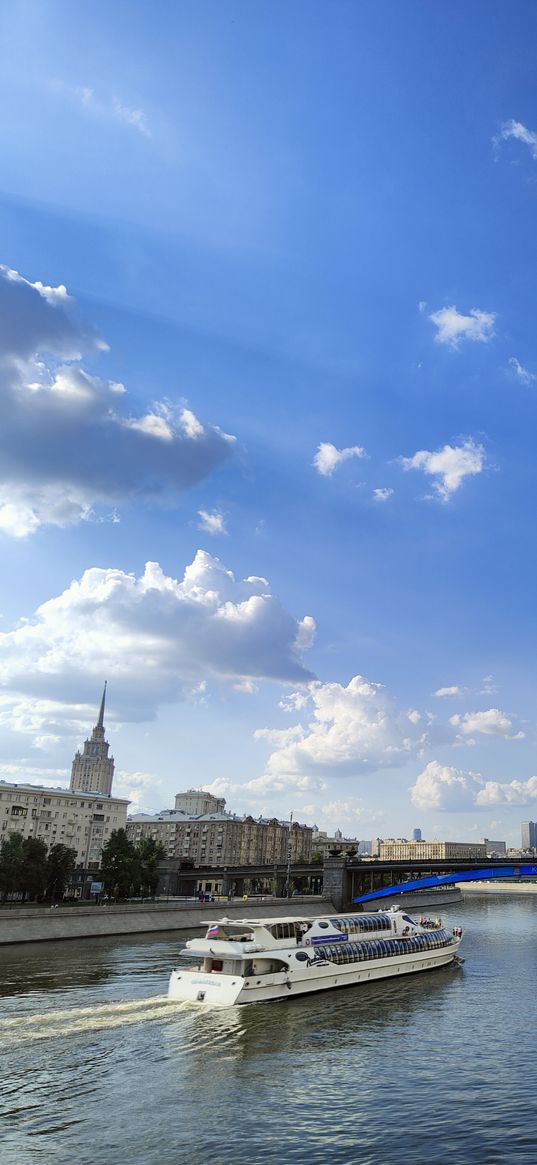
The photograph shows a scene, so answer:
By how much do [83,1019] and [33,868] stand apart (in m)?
66.9

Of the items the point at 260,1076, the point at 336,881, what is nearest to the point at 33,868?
the point at 336,881

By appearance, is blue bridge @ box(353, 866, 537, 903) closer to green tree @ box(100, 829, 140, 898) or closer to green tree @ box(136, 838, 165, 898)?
green tree @ box(136, 838, 165, 898)

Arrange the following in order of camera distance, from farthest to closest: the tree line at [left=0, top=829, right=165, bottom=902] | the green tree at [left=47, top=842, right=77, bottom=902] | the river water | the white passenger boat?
1. the green tree at [left=47, top=842, right=77, bottom=902]
2. the tree line at [left=0, top=829, right=165, bottom=902]
3. the white passenger boat
4. the river water

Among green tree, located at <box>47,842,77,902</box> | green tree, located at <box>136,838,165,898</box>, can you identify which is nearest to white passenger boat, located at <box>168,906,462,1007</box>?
green tree, located at <box>47,842,77,902</box>

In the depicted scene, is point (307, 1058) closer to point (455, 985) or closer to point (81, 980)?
point (81, 980)

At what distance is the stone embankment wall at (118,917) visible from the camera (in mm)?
80625

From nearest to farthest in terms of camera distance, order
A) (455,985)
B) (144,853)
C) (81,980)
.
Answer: (81,980), (455,985), (144,853)

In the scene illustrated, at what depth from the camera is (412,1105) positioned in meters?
32.2

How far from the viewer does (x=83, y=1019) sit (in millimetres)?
43000

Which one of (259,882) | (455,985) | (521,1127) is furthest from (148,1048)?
(259,882)

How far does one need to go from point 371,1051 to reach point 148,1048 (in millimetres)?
11908

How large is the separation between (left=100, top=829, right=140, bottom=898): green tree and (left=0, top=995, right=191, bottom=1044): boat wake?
68.6m

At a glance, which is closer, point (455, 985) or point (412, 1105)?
point (412, 1105)

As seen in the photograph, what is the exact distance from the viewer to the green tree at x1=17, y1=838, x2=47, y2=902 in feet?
342
